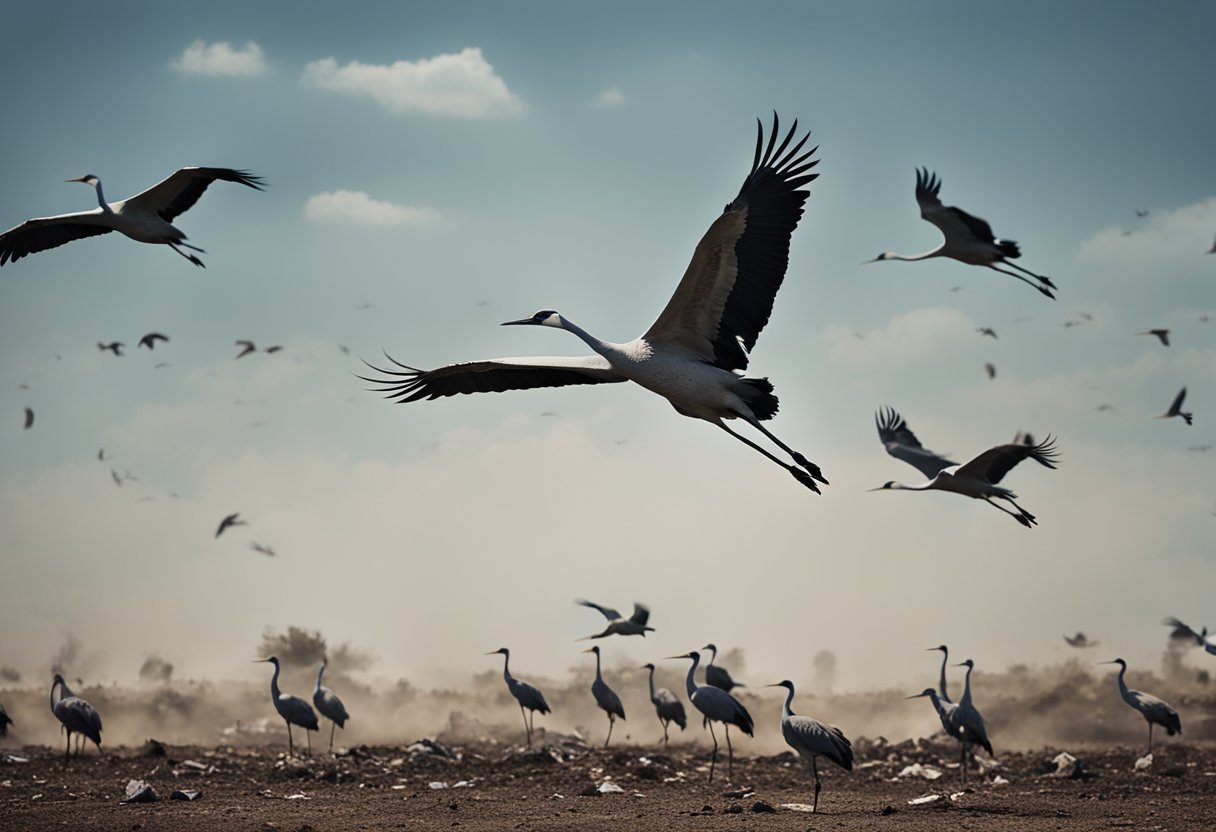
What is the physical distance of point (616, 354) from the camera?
12086 millimetres

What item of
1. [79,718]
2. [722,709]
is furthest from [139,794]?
[722,709]

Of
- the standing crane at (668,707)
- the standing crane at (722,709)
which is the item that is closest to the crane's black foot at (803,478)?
the standing crane at (722,709)

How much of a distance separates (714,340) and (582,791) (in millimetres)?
5280

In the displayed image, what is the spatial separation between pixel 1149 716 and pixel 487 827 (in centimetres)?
1124

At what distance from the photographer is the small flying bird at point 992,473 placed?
15.5 metres

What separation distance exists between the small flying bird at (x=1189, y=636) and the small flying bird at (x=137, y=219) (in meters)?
16.0

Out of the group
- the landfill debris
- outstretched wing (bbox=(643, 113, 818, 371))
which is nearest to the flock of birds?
outstretched wing (bbox=(643, 113, 818, 371))

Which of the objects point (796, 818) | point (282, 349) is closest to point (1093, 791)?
point (796, 818)

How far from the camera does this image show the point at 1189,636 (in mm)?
21297

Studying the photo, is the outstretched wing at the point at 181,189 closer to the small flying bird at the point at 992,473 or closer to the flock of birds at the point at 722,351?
the flock of birds at the point at 722,351

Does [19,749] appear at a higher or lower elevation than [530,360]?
lower

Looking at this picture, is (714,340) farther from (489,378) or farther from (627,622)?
(627,622)

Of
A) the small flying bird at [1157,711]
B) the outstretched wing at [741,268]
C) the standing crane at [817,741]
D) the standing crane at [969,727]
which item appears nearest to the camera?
the outstretched wing at [741,268]

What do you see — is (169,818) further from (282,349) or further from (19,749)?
(282,349)
